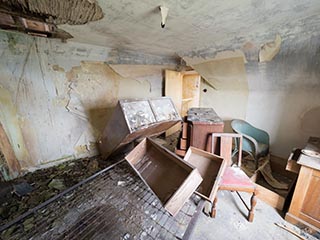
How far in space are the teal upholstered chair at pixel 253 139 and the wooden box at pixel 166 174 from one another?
1.24 m

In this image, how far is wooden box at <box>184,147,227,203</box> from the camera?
1230mm

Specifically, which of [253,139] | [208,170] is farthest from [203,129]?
[253,139]

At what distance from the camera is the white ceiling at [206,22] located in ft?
3.74

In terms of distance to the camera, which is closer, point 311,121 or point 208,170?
point 208,170

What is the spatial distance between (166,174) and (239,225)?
94 cm

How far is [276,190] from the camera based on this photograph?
188 centimetres

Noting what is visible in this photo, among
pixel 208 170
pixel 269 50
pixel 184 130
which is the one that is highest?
pixel 269 50

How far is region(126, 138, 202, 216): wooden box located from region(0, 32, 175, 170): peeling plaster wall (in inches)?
54.1

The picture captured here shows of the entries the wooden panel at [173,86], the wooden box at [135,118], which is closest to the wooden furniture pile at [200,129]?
the wooden box at [135,118]

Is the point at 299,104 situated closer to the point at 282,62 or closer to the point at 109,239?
the point at 282,62

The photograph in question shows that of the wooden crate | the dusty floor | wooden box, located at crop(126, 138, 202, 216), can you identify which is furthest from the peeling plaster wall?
the wooden crate

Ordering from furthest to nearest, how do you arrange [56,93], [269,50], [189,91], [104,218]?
[189,91] → [56,93] → [269,50] → [104,218]

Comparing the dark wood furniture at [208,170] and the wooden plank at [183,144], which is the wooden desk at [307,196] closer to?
the dark wood furniture at [208,170]

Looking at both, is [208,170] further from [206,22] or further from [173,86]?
[173,86]
